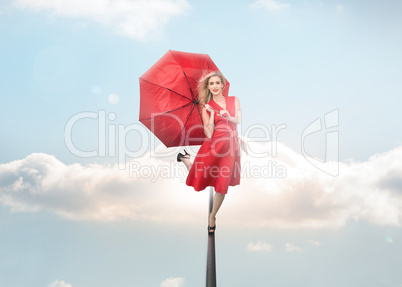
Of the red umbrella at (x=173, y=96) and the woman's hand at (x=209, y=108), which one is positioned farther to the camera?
the red umbrella at (x=173, y=96)

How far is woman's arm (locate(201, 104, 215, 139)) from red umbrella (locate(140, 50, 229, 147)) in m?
0.36

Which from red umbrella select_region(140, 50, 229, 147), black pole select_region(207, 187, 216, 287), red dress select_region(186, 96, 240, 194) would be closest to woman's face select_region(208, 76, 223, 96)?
red umbrella select_region(140, 50, 229, 147)

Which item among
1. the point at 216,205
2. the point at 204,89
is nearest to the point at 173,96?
the point at 204,89

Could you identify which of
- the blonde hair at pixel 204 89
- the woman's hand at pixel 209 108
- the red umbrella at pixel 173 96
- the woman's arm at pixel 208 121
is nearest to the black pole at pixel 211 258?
the woman's arm at pixel 208 121

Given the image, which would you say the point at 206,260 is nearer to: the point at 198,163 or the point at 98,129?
the point at 198,163

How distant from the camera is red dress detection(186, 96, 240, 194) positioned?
6.52m

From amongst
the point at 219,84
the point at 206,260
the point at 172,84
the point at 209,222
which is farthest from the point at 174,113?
the point at 206,260

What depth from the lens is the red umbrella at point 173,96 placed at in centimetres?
686

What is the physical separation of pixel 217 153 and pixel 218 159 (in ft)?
0.36

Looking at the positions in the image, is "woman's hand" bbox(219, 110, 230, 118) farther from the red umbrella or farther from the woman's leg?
the woman's leg

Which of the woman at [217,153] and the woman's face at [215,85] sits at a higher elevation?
the woman's face at [215,85]

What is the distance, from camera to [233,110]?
6770mm

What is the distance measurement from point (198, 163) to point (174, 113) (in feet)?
3.45

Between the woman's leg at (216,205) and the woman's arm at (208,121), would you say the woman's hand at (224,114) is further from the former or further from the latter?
the woman's leg at (216,205)
